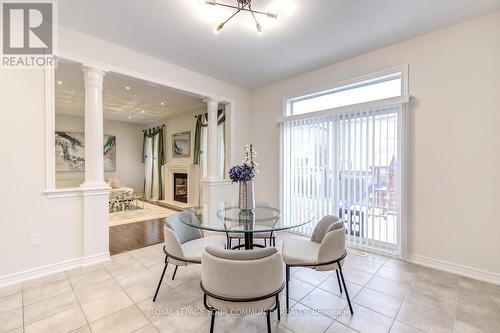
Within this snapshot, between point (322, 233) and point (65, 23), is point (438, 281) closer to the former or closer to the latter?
point (322, 233)

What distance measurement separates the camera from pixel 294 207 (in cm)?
396

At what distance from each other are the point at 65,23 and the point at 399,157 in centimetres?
423

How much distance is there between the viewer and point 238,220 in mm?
2188

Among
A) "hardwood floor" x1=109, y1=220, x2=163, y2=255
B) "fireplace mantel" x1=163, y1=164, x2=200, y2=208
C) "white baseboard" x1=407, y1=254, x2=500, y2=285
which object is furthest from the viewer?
"fireplace mantel" x1=163, y1=164, x2=200, y2=208

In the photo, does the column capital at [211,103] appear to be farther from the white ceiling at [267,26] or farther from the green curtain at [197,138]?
the green curtain at [197,138]

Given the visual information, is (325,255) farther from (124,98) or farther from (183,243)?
(124,98)

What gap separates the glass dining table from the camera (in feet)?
6.37

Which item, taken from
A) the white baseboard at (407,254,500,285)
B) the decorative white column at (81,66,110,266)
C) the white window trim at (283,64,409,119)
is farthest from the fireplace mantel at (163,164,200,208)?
the white baseboard at (407,254,500,285)

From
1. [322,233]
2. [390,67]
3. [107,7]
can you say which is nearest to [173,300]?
[322,233]

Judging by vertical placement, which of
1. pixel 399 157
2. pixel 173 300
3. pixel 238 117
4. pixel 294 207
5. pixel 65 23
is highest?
pixel 65 23

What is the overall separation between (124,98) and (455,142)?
6096 millimetres

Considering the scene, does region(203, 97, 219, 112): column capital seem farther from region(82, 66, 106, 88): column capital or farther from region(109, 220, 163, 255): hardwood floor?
region(109, 220, 163, 255): hardwood floor

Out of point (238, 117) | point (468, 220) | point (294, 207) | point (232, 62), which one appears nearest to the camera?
point (468, 220)

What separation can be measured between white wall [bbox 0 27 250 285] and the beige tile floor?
27cm
